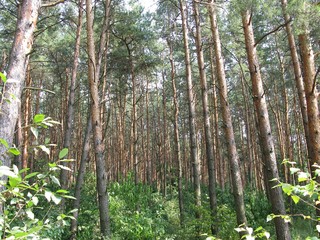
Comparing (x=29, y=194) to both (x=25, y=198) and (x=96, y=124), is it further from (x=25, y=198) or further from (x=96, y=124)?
(x=96, y=124)

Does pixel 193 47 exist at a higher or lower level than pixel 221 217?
higher

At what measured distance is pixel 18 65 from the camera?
2752 mm

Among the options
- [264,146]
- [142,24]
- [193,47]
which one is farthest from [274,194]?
[193,47]

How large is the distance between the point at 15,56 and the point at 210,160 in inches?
255

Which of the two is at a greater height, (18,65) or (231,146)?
(18,65)

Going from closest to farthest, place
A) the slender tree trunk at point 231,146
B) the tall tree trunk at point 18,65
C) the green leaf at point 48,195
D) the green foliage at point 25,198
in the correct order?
the green foliage at point 25,198, the green leaf at point 48,195, the tall tree trunk at point 18,65, the slender tree trunk at point 231,146

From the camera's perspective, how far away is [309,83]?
575cm

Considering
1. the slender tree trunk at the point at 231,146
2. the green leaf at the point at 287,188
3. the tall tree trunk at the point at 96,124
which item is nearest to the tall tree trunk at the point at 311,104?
the slender tree trunk at the point at 231,146

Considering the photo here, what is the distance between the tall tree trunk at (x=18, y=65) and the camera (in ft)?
8.14

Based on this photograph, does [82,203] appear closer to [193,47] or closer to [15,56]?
[15,56]

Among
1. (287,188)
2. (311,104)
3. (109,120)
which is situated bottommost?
(287,188)

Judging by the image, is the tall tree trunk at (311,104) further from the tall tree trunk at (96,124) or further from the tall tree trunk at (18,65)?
the tall tree trunk at (18,65)

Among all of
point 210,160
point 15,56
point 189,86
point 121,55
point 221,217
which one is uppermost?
point 121,55

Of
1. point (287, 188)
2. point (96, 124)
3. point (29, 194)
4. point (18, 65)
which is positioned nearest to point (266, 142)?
point (96, 124)
